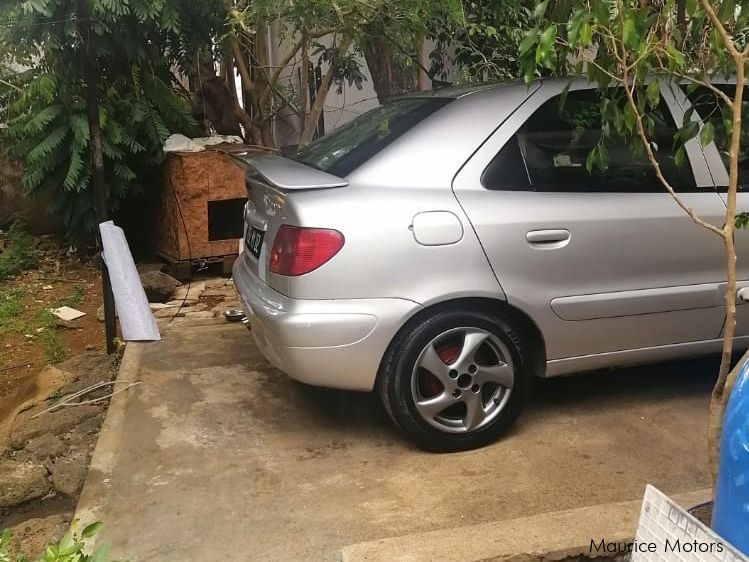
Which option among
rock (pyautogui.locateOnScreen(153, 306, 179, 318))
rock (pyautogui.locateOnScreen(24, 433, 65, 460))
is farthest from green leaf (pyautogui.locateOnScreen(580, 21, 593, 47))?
rock (pyautogui.locateOnScreen(153, 306, 179, 318))

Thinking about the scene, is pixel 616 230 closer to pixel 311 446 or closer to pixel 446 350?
pixel 446 350

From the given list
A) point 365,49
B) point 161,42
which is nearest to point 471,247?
point 365,49

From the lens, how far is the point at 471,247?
3.34m

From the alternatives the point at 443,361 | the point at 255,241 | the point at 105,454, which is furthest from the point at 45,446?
the point at 443,361

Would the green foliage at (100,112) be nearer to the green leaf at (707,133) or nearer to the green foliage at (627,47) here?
the green foliage at (627,47)

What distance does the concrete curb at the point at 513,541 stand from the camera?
8.14ft

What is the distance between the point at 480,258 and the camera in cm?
335

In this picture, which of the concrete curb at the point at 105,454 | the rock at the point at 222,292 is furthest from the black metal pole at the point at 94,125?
the rock at the point at 222,292

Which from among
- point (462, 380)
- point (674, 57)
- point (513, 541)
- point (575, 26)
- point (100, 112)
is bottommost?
point (513, 541)

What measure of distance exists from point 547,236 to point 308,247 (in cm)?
112

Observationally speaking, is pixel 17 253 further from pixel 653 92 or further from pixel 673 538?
pixel 673 538

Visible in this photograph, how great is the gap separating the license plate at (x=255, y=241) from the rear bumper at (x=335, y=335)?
38 centimetres

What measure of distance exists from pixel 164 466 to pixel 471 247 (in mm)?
1781

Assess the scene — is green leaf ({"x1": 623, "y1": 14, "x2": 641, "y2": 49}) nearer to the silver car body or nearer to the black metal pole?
the silver car body
